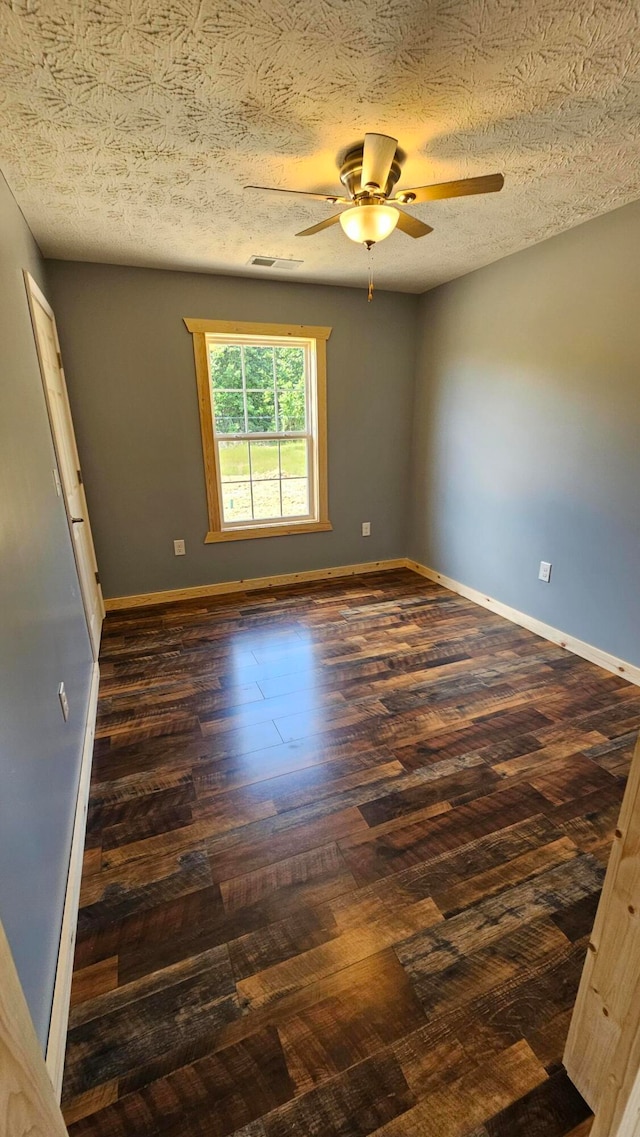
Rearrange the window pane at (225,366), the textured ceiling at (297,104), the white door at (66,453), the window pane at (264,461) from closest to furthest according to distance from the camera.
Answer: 1. the textured ceiling at (297,104)
2. the white door at (66,453)
3. the window pane at (225,366)
4. the window pane at (264,461)

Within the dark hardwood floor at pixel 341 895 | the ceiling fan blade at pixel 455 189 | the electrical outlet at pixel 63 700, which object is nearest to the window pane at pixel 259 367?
the ceiling fan blade at pixel 455 189

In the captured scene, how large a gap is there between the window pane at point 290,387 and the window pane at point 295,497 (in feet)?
1.50

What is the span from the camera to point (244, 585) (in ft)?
13.1

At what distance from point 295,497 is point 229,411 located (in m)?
0.90

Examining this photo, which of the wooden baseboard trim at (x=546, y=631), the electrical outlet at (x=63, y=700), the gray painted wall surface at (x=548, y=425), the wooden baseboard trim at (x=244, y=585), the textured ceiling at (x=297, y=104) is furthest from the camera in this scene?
the wooden baseboard trim at (x=244, y=585)

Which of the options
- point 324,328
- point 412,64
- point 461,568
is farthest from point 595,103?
point 461,568

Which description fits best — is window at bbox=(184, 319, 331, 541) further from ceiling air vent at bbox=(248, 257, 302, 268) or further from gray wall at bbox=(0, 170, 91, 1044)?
gray wall at bbox=(0, 170, 91, 1044)

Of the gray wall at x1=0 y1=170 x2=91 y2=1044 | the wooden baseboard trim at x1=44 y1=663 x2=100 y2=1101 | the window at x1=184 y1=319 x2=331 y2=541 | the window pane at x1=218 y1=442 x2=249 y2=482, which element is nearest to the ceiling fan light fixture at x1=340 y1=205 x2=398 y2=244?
the gray wall at x1=0 y1=170 x2=91 y2=1044

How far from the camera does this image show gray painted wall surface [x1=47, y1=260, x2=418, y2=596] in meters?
3.16

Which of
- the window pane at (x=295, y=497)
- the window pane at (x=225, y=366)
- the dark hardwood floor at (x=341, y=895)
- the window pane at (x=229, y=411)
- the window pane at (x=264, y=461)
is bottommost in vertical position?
the dark hardwood floor at (x=341, y=895)

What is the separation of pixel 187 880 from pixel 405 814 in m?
0.79

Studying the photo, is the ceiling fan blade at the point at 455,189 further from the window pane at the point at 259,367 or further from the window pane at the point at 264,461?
the window pane at the point at 264,461

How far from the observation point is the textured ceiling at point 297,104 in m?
1.19

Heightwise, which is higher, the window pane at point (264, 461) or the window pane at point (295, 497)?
the window pane at point (264, 461)
